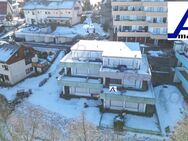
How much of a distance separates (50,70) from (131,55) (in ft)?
59.0

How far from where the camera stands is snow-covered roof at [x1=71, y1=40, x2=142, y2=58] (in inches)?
1325

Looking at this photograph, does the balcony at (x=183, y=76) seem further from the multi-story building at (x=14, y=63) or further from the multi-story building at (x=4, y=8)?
the multi-story building at (x=4, y=8)

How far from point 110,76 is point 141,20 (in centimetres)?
2104

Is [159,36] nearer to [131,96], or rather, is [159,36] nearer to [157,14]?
[157,14]

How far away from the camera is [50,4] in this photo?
6506 centimetres

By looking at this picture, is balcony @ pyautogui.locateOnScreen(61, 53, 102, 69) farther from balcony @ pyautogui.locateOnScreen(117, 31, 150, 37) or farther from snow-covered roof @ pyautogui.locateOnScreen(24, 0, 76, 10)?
snow-covered roof @ pyautogui.locateOnScreen(24, 0, 76, 10)

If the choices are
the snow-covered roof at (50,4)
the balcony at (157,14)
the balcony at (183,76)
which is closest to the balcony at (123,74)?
the balcony at (183,76)

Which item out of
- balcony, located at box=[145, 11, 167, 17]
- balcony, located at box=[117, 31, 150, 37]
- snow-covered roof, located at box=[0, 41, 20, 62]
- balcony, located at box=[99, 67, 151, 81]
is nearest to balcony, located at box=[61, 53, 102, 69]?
balcony, located at box=[99, 67, 151, 81]

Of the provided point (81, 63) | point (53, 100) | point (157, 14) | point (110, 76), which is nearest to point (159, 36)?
point (157, 14)

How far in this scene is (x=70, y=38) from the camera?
180ft

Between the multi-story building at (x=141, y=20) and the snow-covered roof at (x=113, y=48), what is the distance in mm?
12136

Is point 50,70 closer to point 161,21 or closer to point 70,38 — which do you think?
point 70,38

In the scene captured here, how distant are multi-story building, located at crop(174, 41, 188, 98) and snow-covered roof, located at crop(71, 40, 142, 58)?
7451mm

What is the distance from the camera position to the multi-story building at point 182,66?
3547 cm
